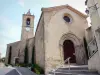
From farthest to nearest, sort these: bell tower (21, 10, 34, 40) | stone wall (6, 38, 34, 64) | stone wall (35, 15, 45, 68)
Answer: bell tower (21, 10, 34, 40) < stone wall (6, 38, 34, 64) < stone wall (35, 15, 45, 68)

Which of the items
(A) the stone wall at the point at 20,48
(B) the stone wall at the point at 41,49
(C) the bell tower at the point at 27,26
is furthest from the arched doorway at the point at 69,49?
(C) the bell tower at the point at 27,26

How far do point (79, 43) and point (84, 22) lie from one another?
3.30 meters

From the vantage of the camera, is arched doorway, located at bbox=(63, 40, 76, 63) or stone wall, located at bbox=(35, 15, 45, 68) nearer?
stone wall, located at bbox=(35, 15, 45, 68)

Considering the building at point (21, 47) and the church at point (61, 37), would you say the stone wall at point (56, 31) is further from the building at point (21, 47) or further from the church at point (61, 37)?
the building at point (21, 47)

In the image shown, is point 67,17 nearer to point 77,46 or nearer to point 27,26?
point 77,46

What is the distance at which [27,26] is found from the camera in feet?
86.2

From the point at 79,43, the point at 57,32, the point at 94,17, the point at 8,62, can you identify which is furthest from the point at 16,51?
the point at 94,17

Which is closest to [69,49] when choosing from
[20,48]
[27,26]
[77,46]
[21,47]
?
[77,46]

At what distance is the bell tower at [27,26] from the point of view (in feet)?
80.1

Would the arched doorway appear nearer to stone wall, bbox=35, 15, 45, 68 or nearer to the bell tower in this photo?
stone wall, bbox=35, 15, 45, 68

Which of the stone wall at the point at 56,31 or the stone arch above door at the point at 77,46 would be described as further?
the stone arch above door at the point at 77,46

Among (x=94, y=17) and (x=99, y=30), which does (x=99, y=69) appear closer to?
(x=99, y=30)

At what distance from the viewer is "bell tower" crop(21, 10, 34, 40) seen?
961 inches

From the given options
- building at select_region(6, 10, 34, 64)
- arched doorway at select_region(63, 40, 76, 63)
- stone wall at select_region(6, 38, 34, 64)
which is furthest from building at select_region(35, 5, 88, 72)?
building at select_region(6, 10, 34, 64)
